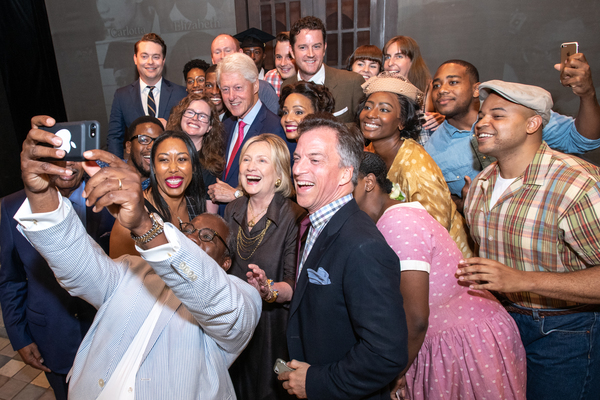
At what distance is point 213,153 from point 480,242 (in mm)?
2264

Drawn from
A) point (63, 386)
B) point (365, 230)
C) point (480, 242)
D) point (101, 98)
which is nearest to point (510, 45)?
point (480, 242)

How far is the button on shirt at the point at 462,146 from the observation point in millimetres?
2492

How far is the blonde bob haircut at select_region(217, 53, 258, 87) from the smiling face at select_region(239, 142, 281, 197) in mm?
1052

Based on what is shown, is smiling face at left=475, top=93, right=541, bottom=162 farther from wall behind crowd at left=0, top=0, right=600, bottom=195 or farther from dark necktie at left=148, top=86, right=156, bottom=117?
wall behind crowd at left=0, top=0, right=600, bottom=195

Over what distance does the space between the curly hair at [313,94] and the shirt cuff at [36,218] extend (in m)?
2.24

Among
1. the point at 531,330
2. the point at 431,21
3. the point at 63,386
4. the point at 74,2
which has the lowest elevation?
the point at 63,386

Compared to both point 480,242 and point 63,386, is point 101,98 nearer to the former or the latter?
point 63,386

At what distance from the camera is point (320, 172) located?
163 centimetres

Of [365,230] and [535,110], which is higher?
[535,110]

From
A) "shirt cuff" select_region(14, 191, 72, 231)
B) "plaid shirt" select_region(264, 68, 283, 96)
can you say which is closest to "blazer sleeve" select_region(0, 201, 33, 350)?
"shirt cuff" select_region(14, 191, 72, 231)

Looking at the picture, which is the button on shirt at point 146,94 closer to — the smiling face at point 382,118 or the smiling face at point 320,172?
the smiling face at point 382,118

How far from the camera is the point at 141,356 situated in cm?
138

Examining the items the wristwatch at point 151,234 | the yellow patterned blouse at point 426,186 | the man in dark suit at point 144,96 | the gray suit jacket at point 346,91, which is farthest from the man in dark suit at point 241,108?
the wristwatch at point 151,234

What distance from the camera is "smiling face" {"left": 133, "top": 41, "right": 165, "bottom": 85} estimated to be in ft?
14.1
